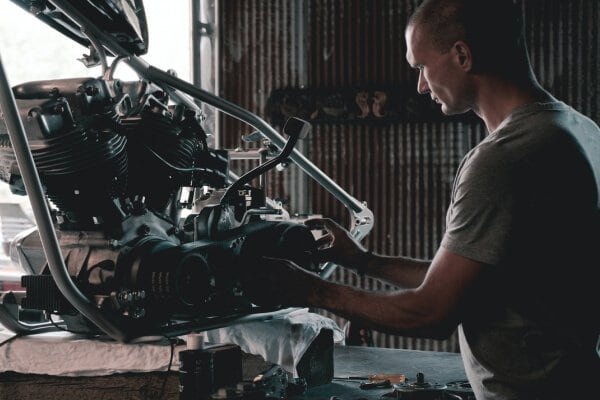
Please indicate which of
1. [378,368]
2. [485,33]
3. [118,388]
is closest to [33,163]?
[118,388]

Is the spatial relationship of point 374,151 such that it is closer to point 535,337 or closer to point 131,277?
point 131,277

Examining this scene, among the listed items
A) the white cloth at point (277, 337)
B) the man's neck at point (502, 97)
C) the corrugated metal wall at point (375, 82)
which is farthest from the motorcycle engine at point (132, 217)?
the corrugated metal wall at point (375, 82)

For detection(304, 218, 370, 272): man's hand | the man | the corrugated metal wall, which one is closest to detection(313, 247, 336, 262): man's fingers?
detection(304, 218, 370, 272): man's hand

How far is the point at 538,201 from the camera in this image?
1.32 metres

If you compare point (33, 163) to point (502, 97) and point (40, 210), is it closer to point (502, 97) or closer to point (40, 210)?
point (40, 210)

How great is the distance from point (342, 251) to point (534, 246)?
33.3 inches

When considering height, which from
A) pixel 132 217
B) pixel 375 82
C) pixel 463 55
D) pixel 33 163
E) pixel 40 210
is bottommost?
pixel 132 217

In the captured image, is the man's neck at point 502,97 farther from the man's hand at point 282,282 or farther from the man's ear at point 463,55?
the man's hand at point 282,282

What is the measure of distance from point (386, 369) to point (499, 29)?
157 cm

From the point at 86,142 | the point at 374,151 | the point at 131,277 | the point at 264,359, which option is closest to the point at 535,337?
the point at 131,277

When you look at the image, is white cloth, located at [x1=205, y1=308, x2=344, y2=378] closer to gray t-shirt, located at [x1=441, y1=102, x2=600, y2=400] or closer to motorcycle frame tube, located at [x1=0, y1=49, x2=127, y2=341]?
motorcycle frame tube, located at [x1=0, y1=49, x2=127, y2=341]

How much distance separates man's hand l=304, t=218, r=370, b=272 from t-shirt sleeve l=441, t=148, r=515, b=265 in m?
0.73

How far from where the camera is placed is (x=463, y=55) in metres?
1.50

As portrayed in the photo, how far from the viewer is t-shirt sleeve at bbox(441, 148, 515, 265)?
1.32m
